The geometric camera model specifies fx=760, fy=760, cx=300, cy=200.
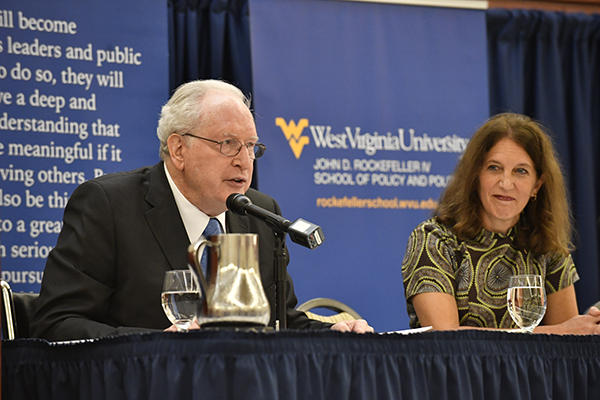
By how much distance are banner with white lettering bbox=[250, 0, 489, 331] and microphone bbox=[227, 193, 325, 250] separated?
6.76 feet

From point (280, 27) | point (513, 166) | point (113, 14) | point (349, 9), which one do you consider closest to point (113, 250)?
point (513, 166)

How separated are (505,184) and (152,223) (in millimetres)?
1250

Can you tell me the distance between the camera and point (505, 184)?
270 cm

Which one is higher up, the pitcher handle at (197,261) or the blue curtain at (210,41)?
the blue curtain at (210,41)

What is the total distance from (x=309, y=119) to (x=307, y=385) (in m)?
2.81

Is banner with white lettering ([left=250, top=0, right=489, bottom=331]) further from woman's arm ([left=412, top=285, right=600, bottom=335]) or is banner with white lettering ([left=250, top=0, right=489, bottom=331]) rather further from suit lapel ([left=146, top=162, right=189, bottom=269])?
suit lapel ([left=146, top=162, right=189, bottom=269])

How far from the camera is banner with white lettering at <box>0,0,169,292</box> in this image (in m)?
3.50

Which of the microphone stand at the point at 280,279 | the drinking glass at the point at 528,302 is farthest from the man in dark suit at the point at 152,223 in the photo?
the drinking glass at the point at 528,302

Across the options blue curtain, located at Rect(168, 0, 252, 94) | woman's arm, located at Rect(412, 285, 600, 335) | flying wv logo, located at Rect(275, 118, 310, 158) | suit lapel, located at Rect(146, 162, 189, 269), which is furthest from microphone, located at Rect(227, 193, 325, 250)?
blue curtain, located at Rect(168, 0, 252, 94)

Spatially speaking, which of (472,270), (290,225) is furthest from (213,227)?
(472,270)

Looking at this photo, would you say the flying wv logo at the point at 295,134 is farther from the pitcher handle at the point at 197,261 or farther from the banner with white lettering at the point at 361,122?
the pitcher handle at the point at 197,261

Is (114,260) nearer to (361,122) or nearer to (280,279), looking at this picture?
(280,279)

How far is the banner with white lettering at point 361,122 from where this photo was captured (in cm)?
394

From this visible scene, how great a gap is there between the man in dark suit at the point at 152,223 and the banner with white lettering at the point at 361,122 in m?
A: 1.42
